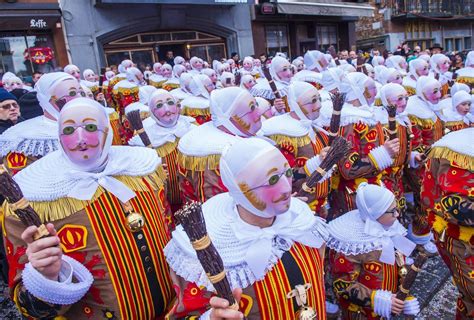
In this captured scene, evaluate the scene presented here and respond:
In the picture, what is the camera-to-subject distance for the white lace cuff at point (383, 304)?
9.50 feet

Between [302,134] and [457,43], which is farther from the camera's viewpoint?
[457,43]

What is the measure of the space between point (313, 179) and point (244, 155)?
1140 mm

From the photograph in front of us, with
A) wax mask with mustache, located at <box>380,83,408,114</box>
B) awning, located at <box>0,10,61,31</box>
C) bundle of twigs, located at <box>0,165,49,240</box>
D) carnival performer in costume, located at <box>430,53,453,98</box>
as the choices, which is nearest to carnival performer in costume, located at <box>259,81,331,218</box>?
wax mask with mustache, located at <box>380,83,408,114</box>

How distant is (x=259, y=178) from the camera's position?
1870 millimetres

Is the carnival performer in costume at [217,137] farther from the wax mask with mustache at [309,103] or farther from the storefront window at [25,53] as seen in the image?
the storefront window at [25,53]

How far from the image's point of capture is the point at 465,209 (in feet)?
9.35

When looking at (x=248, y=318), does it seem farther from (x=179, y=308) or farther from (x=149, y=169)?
(x=149, y=169)

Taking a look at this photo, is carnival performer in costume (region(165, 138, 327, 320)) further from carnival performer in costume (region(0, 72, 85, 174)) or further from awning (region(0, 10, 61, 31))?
awning (region(0, 10, 61, 31))

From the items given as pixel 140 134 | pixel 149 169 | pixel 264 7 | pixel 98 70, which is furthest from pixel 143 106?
pixel 264 7

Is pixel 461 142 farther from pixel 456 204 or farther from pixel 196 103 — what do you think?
pixel 196 103

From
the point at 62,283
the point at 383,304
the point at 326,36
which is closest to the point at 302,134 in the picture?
the point at 383,304

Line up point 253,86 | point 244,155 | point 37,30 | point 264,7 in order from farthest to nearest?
point 264,7 → point 37,30 → point 253,86 → point 244,155

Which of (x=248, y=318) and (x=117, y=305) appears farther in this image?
(x=117, y=305)

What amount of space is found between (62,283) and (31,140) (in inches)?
68.9
